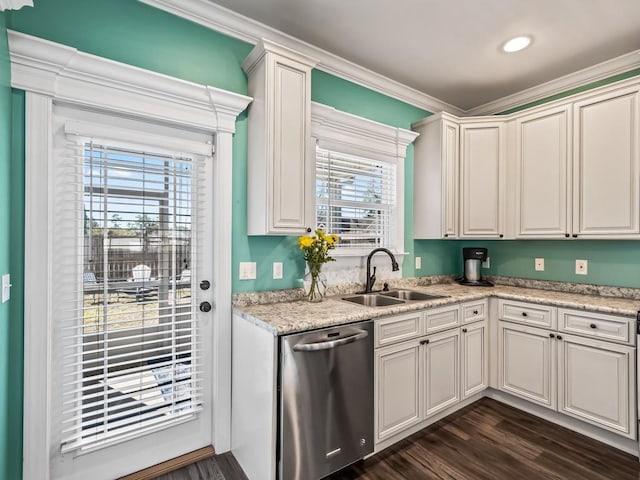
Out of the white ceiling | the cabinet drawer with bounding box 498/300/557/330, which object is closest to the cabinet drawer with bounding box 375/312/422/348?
the cabinet drawer with bounding box 498/300/557/330

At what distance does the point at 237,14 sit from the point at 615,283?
3463 millimetres

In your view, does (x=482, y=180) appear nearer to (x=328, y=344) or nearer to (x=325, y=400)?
(x=328, y=344)

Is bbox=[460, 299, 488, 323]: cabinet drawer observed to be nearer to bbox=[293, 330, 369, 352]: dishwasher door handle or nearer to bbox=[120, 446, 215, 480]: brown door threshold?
bbox=[293, 330, 369, 352]: dishwasher door handle

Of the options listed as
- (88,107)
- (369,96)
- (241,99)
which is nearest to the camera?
(88,107)

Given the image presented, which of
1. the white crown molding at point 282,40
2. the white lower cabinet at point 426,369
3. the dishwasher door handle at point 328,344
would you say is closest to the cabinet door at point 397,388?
the white lower cabinet at point 426,369

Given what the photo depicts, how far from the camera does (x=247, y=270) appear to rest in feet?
7.22

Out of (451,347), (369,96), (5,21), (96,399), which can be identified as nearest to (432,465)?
(451,347)

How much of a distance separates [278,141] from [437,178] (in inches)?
66.6

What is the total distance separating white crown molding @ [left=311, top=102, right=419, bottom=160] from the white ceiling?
469 mm

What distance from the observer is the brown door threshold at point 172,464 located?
1.86m

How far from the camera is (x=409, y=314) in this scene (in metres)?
2.21

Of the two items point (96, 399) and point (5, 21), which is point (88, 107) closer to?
point (5, 21)

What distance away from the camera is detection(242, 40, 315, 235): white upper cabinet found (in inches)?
79.6

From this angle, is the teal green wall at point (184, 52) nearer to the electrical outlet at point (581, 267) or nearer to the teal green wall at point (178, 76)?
the teal green wall at point (178, 76)
